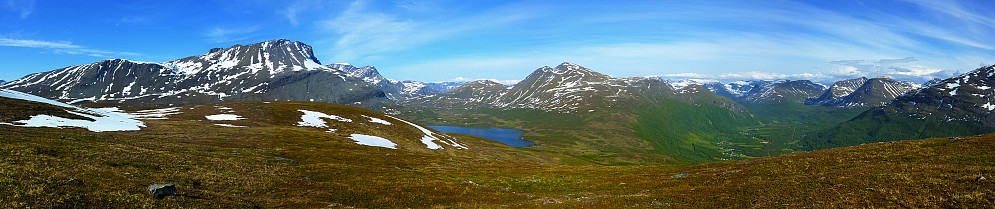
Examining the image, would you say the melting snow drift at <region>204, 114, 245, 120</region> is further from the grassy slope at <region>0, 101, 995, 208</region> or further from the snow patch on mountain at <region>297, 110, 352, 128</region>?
the grassy slope at <region>0, 101, 995, 208</region>

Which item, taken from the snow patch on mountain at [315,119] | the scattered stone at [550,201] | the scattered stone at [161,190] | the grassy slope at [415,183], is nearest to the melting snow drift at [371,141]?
the snow patch on mountain at [315,119]

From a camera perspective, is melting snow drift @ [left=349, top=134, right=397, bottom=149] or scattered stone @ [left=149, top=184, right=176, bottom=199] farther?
melting snow drift @ [left=349, top=134, right=397, bottom=149]

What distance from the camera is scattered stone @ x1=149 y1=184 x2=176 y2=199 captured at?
23047mm

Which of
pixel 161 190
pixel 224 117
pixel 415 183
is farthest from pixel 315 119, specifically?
pixel 161 190

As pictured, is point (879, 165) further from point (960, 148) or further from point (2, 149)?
point (2, 149)

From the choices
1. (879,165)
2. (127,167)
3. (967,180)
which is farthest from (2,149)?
(879,165)

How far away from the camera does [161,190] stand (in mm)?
23453

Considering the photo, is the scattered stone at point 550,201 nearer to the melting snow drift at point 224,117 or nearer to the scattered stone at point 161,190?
the scattered stone at point 161,190

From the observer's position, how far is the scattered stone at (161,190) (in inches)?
907

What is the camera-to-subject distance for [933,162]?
99.9ft

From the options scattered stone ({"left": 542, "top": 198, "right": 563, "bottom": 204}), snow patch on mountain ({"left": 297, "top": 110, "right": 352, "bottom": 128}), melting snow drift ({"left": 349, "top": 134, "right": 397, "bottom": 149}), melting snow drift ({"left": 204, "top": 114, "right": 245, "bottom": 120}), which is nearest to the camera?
scattered stone ({"left": 542, "top": 198, "right": 563, "bottom": 204})

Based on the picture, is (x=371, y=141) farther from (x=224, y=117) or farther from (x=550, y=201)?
(x=550, y=201)

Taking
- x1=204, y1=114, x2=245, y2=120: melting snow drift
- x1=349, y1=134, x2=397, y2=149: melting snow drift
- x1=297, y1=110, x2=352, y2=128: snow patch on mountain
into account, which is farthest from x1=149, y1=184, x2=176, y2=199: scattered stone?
x1=204, y1=114, x2=245, y2=120: melting snow drift

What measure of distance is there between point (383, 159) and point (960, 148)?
233 feet
